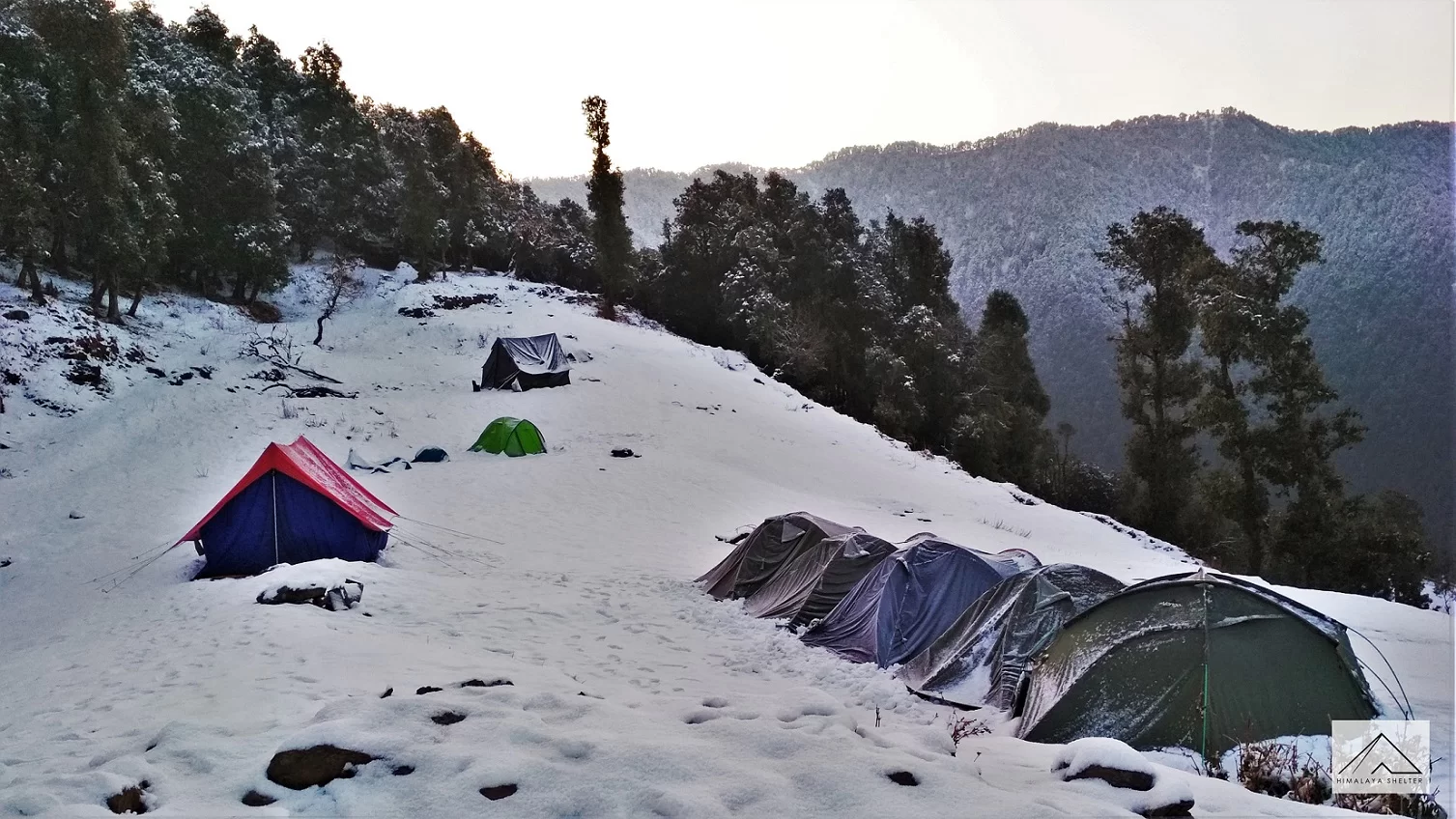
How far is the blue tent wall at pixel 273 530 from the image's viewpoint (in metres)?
9.78

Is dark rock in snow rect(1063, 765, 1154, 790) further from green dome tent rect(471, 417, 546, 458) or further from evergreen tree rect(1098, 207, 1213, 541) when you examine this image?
evergreen tree rect(1098, 207, 1213, 541)

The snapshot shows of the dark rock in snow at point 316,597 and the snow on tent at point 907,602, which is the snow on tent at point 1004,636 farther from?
the dark rock in snow at point 316,597

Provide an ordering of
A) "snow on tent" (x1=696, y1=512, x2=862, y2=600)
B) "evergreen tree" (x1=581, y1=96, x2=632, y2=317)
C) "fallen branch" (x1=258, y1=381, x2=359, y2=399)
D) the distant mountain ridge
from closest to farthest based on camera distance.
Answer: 1. "snow on tent" (x1=696, y1=512, x2=862, y2=600)
2. "fallen branch" (x1=258, y1=381, x2=359, y2=399)
3. "evergreen tree" (x1=581, y1=96, x2=632, y2=317)
4. the distant mountain ridge

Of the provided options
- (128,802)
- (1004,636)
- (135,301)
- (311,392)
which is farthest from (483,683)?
(135,301)

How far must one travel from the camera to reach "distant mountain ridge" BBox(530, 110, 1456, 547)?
1826 inches

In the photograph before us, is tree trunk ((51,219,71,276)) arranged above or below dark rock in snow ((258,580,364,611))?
above

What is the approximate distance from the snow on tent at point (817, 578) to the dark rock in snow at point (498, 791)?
5445 millimetres

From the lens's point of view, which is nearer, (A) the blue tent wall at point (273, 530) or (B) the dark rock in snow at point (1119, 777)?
(B) the dark rock in snow at point (1119, 777)

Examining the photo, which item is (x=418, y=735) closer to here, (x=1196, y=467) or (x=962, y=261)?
(x=1196, y=467)

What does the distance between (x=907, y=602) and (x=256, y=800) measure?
6031 mm

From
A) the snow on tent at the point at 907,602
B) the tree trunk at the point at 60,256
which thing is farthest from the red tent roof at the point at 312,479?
the tree trunk at the point at 60,256

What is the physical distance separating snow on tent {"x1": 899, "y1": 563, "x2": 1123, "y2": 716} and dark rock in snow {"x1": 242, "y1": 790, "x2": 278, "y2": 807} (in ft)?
17.1

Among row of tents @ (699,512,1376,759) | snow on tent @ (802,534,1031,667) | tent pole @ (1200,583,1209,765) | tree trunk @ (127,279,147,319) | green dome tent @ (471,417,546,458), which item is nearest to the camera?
tent pole @ (1200,583,1209,765)

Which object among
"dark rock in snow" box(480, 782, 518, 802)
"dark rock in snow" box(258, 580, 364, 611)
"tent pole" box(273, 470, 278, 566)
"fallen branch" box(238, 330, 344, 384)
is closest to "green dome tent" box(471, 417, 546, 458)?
"fallen branch" box(238, 330, 344, 384)
